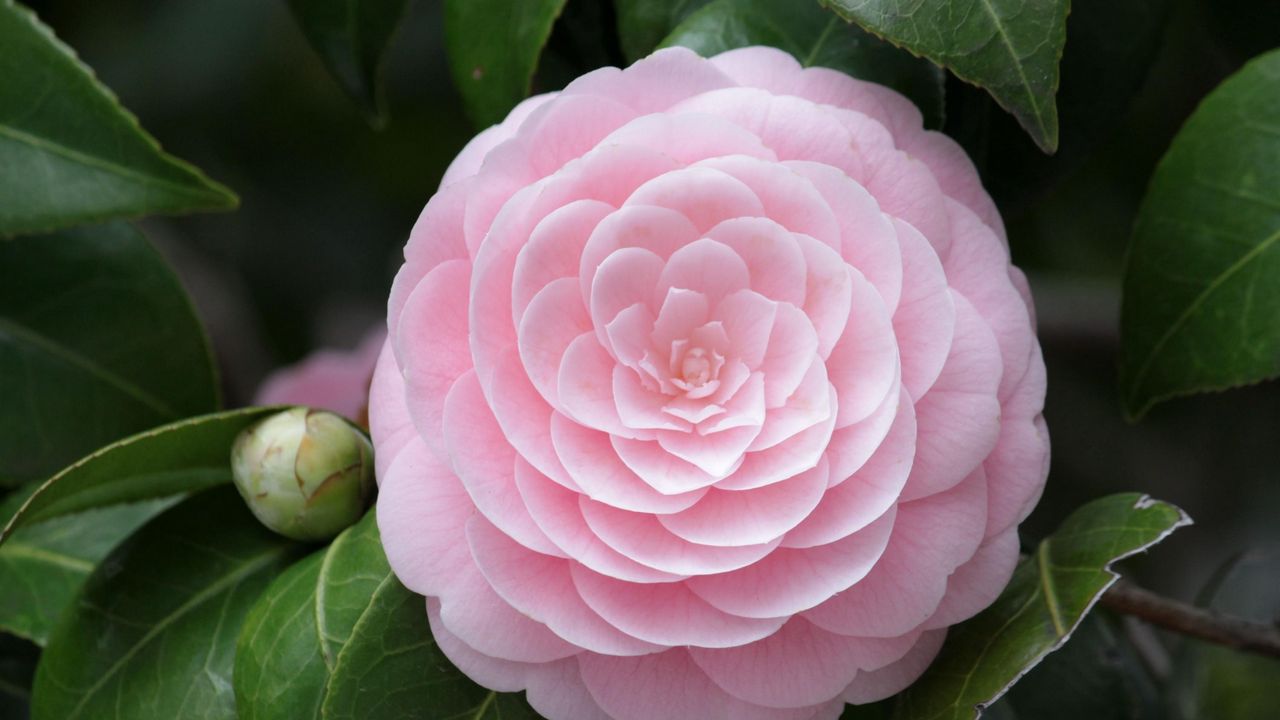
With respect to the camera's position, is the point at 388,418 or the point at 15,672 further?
the point at 15,672

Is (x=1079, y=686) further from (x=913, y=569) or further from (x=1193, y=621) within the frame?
(x=913, y=569)

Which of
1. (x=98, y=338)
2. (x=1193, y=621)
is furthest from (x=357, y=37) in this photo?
(x=1193, y=621)

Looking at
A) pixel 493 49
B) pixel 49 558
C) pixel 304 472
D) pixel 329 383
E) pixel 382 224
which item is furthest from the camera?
pixel 382 224

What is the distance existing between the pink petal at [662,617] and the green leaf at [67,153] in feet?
1.30

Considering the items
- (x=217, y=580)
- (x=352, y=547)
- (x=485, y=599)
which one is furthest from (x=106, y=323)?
(x=485, y=599)

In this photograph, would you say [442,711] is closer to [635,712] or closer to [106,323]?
[635,712]

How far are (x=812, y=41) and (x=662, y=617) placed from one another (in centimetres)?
33

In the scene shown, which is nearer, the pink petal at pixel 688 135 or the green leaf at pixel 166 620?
the pink petal at pixel 688 135

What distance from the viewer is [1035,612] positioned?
1.90ft

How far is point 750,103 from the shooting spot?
22.1 inches

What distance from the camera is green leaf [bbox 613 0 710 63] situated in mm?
716

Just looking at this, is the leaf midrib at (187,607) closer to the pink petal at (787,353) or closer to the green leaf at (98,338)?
the green leaf at (98,338)

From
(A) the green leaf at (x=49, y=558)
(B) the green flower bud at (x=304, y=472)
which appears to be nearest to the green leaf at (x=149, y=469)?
(B) the green flower bud at (x=304, y=472)

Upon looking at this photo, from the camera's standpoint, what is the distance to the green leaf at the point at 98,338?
2.90ft
